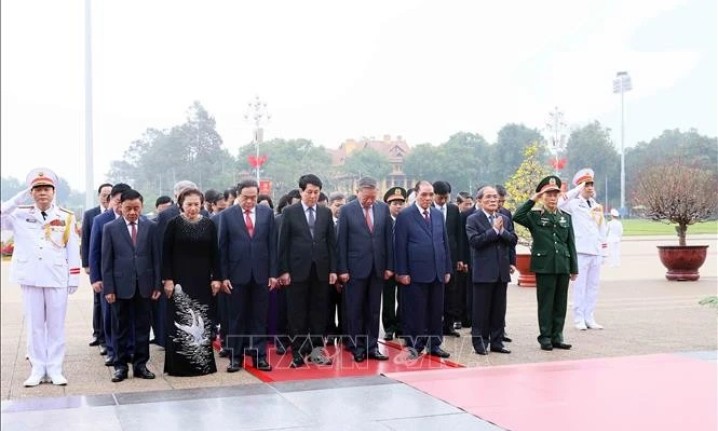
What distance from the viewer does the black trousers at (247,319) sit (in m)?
6.46

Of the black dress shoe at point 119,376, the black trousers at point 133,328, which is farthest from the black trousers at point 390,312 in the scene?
the black dress shoe at point 119,376

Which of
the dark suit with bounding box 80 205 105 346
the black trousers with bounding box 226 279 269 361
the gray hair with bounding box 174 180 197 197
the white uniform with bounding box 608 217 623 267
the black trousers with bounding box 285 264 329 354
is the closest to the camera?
the gray hair with bounding box 174 180 197 197

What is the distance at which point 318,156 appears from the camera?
4056 cm

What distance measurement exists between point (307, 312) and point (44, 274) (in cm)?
226

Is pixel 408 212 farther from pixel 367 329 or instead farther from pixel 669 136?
pixel 669 136

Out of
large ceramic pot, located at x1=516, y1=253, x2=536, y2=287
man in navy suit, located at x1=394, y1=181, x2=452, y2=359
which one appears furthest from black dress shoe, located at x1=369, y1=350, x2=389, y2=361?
large ceramic pot, located at x1=516, y1=253, x2=536, y2=287

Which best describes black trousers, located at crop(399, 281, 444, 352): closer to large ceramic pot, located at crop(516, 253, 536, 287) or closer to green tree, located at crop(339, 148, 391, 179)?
large ceramic pot, located at crop(516, 253, 536, 287)

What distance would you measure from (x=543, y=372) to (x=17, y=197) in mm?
4425

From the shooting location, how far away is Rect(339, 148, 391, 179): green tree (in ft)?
133

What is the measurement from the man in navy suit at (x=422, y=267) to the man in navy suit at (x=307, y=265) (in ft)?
2.36

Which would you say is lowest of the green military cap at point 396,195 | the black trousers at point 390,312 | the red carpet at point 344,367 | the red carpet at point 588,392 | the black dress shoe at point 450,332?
the black dress shoe at point 450,332

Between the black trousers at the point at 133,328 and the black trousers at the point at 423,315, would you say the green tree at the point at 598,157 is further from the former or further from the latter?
the black trousers at the point at 133,328

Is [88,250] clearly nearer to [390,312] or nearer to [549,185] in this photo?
[390,312]

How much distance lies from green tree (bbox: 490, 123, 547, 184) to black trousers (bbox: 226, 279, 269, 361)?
2936 centimetres
